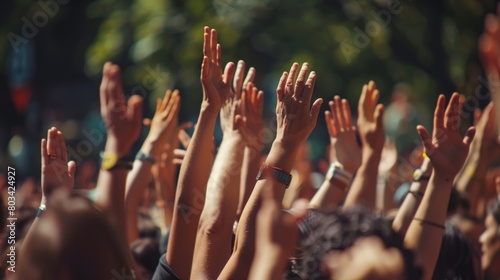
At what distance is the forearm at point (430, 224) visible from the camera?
2.82 metres

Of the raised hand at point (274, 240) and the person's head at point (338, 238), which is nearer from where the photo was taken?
the raised hand at point (274, 240)

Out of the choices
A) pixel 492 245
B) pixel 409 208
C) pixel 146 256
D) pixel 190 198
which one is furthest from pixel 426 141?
pixel 146 256

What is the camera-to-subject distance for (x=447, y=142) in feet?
9.99

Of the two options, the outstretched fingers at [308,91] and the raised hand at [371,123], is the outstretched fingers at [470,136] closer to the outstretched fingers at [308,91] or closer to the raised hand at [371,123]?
the outstretched fingers at [308,91]

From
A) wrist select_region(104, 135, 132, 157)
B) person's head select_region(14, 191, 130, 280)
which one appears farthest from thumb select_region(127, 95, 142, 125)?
person's head select_region(14, 191, 130, 280)

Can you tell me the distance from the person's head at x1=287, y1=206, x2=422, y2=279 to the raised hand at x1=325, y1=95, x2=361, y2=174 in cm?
172

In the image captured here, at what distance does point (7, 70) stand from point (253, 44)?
16.5 ft

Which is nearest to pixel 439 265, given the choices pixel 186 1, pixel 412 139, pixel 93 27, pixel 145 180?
pixel 145 180

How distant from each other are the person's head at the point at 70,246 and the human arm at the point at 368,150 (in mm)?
2216

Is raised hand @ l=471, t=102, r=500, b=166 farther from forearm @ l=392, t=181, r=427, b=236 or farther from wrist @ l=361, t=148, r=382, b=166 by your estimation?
forearm @ l=392, t=181, r=427, b=236

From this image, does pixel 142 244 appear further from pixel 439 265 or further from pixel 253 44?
pixel 253 44

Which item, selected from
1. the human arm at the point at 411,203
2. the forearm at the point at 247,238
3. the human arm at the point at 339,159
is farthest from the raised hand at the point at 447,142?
the human arm at the point at 339,159

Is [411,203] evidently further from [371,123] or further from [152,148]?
[152,148]

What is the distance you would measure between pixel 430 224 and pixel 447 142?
35 cm
